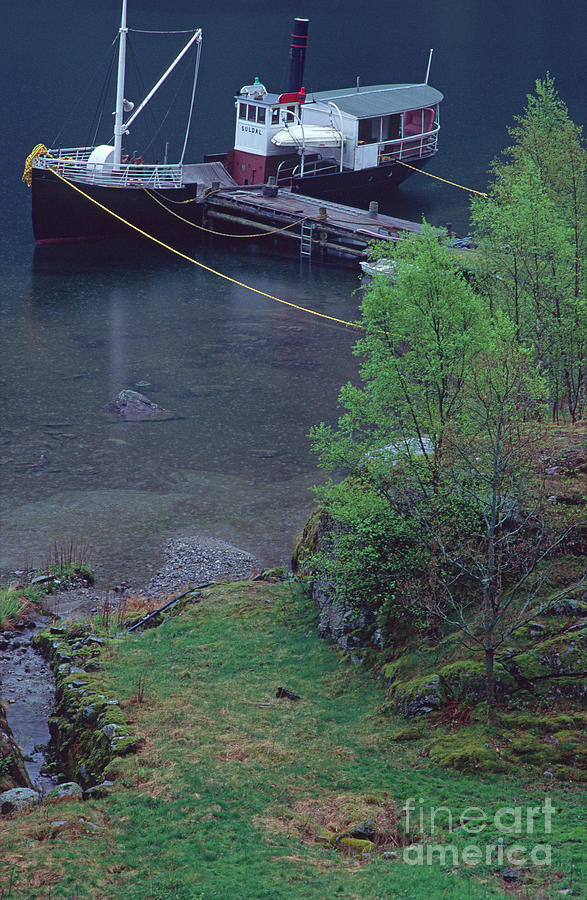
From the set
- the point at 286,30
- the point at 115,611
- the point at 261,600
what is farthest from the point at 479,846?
the point at 286,30

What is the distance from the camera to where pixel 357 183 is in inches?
3182

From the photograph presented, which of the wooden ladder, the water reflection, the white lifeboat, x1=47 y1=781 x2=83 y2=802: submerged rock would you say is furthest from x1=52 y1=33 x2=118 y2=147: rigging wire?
x1=47 y1=781 x2=83 y2=802: submerged rock

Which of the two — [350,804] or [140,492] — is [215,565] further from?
[350,804]

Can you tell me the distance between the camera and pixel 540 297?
118ft

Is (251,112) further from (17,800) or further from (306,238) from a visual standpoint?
(17,800)

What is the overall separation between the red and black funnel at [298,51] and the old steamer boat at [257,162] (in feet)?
0.29

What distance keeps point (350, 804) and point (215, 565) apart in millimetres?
16019

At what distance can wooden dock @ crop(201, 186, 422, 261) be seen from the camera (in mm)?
68250

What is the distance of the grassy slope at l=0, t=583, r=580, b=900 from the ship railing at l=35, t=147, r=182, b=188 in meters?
52.3

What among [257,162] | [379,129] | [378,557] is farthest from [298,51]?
[378,557]

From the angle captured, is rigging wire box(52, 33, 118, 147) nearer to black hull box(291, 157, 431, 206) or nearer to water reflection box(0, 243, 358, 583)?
black hull box(291, 157, 431, 206)

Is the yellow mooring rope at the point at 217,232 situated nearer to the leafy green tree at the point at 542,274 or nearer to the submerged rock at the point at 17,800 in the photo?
the leafy green tree at the point at 542,274

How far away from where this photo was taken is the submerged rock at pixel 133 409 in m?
44.8

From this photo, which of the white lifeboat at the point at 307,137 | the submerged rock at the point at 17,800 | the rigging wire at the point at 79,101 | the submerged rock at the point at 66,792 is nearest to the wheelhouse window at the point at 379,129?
the white lifeboat at the point at 307,137
